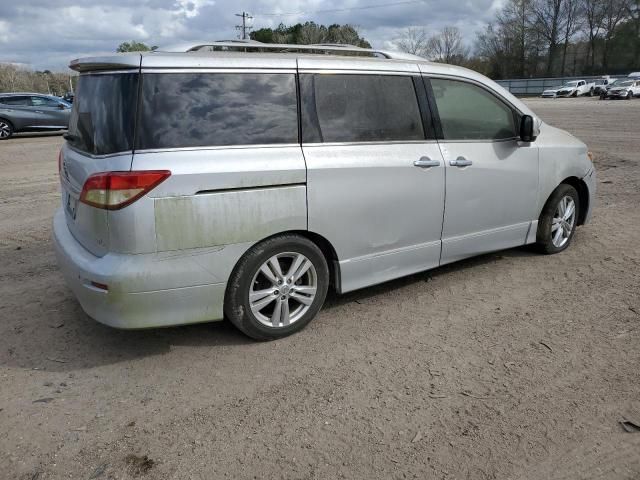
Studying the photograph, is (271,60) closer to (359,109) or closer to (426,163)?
(359,109)

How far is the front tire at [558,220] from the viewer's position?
5.27 metres

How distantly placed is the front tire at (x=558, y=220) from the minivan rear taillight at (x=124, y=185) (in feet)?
12.2

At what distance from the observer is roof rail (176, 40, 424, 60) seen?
3756 mm

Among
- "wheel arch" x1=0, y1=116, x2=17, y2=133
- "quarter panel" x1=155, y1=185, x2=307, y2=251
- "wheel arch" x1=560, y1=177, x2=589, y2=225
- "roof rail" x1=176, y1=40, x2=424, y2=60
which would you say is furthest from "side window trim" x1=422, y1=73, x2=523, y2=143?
"wheel arch" x1=0, y1=116, x2=17, y2=133

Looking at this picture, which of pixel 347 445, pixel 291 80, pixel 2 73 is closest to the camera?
pixel 347 445

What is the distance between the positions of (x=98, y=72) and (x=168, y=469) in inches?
94.8

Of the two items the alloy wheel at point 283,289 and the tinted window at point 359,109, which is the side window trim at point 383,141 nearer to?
the tinted window at point 359,109

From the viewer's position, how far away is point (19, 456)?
2688mm

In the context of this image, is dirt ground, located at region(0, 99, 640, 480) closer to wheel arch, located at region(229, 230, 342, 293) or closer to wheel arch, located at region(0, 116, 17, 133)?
wheel arch, located at region(229, 230, 342, 293)

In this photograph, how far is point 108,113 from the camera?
10.8ft

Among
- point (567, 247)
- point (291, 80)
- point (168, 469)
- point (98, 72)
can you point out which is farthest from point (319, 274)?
point (567, 247)

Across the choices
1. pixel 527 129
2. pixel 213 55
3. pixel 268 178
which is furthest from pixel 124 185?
pixel 527 129

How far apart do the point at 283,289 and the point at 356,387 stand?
855 millimetres

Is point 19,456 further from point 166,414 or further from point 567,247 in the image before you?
point 567,247
